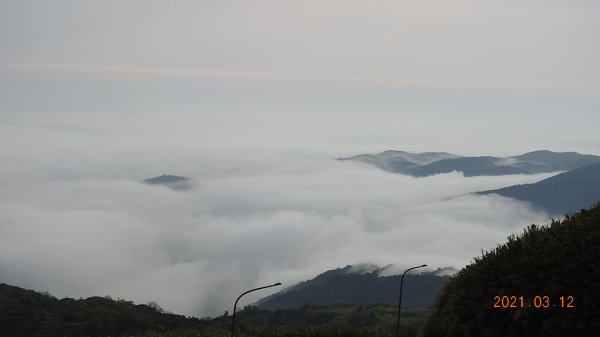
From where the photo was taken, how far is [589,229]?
54500 millimetres

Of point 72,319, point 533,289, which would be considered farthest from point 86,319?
point 533,289

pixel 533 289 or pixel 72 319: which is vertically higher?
pixel 72 319

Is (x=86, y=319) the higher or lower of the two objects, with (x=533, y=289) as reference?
higher

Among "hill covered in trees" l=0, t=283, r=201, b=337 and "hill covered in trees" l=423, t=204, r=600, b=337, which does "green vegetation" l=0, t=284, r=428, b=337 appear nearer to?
"hill covered in trees" l=0, t=283, r=201, b=337

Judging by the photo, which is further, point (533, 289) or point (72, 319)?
point (72, 319)

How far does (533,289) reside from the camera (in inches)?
1997

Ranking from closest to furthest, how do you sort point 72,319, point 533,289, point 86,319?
1. point 533,289
2. point 72,319
3. point 86,319

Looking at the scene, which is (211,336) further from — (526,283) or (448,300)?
(526,283)

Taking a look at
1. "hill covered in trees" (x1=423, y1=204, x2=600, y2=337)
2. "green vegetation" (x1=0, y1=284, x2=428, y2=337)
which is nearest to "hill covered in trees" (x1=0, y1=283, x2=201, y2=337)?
"green vegetation" (x1=0, y1=284, x2=428, y2=337)

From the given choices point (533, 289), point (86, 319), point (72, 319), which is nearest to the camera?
point (533, 289)

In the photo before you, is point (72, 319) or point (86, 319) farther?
point (86, 319)

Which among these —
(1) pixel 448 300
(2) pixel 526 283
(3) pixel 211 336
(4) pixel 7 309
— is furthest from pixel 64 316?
(2) pixel 526 283

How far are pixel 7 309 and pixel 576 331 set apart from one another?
417ft

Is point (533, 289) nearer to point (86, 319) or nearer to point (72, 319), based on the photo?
point (86, 319)
